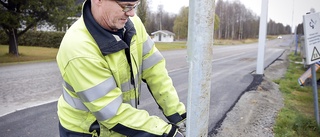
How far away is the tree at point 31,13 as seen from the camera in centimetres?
1638

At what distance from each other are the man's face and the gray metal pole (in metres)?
0.42

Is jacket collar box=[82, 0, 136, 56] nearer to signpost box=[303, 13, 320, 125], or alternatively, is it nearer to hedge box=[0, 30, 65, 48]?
signpost box=[303, 13, 320, 125]

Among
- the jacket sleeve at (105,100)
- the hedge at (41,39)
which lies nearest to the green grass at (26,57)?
the hedge at (41,39)

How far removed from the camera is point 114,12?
4.84ft

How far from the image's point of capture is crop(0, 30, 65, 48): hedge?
28866 mm

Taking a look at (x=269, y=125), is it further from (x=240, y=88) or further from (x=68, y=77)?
(x=68, y=77)

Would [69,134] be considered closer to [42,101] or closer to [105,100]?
[105,100]

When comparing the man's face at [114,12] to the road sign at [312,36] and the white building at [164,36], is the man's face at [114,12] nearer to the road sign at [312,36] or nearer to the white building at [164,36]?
the road sign at [312,36]

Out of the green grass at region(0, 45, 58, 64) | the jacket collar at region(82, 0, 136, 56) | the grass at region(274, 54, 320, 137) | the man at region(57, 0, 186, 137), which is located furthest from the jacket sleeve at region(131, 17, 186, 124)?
the green grass at region(0, 45, 58, 64)

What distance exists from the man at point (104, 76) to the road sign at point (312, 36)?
347 cm

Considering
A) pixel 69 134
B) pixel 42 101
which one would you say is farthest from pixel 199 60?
pixel 42 101

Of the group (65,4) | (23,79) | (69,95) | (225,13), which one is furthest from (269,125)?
(225,13)

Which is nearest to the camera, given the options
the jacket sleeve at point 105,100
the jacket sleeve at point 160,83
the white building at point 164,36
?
the jacket sleeve at point 105,100

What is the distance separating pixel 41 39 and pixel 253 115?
96.6ft
